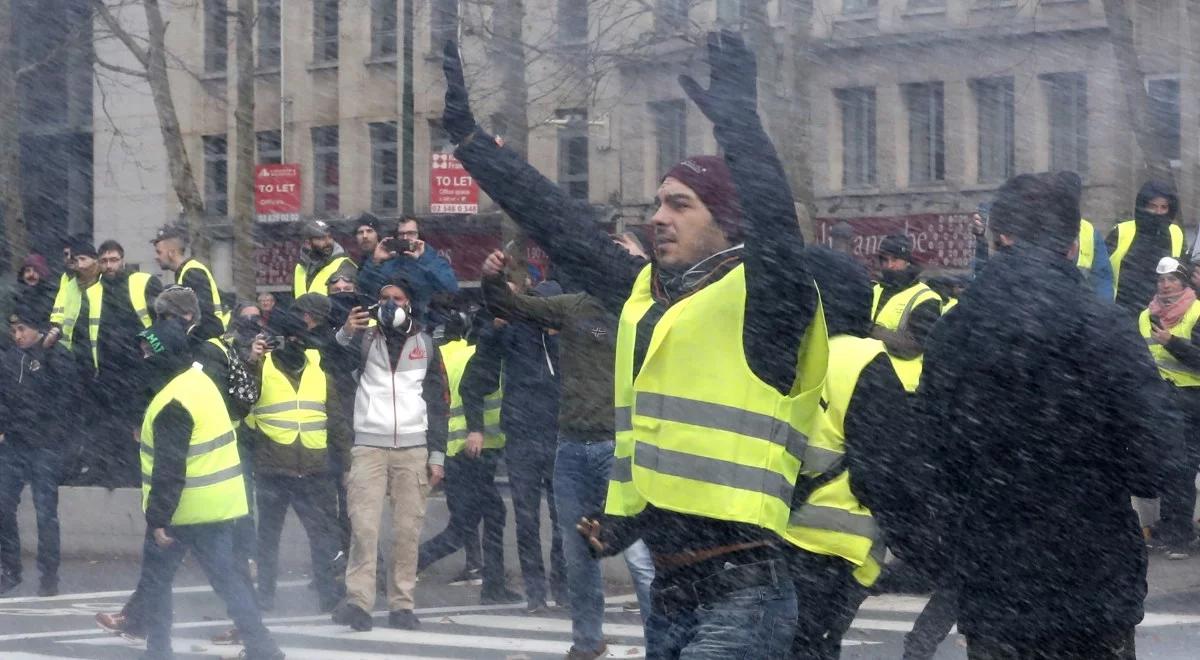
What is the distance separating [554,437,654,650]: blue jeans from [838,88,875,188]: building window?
2983 centimetres

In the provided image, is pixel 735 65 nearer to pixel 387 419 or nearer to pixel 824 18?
pixel 387 419

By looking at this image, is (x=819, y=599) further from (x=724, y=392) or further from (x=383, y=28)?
(x=383, y=28)

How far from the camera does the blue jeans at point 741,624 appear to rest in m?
4.54

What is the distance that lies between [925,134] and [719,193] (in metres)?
33.8

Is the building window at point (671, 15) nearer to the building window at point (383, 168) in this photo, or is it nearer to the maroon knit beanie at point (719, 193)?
the building window at point (383, 168)

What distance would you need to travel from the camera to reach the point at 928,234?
36656mm

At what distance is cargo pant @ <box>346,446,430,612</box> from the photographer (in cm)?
1066

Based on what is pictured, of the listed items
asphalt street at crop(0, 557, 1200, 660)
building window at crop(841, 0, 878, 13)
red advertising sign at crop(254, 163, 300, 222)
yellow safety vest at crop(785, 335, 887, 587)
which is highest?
building window at crop(841, 0, 878, 13)

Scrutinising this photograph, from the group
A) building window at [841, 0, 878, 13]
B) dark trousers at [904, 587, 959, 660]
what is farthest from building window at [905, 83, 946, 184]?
dark trousers at [904, 587, 959, 660]

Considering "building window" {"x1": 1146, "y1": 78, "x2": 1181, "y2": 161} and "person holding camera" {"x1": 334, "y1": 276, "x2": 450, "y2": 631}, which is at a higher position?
"building window" {"x1": 1146, "y1": 78, "x2": 1181, "y2": 161}

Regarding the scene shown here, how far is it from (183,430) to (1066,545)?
4977 mm

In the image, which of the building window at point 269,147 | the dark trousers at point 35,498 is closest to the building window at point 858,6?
the building window at point 269,147

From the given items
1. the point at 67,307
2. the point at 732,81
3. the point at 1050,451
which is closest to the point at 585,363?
the point at 1050,451

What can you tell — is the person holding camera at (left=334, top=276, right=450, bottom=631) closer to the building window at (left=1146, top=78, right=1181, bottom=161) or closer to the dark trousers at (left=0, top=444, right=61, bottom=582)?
the dark trousers at (left=0, top=444, right=61, bottom=582)
